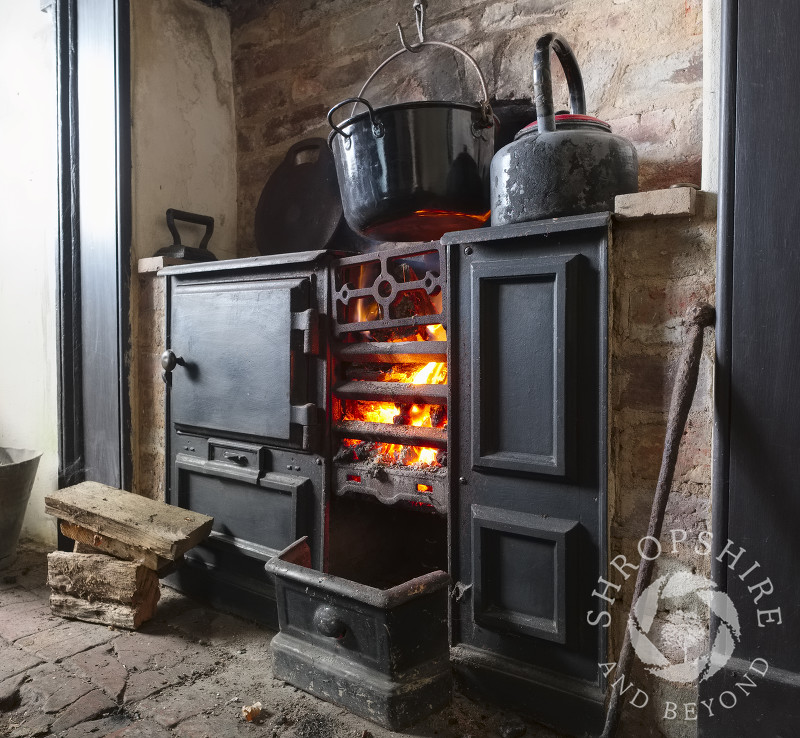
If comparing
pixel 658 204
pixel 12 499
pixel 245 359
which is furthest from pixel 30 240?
pixel 658 204

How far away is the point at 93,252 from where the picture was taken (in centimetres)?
304

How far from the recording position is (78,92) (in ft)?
10.1

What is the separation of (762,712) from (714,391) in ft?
2.43

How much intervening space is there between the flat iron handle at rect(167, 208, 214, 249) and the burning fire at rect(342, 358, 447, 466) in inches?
52.9

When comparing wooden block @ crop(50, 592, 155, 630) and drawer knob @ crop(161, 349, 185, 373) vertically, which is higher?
drawer knob @ crop(161, 349, 185, 373)

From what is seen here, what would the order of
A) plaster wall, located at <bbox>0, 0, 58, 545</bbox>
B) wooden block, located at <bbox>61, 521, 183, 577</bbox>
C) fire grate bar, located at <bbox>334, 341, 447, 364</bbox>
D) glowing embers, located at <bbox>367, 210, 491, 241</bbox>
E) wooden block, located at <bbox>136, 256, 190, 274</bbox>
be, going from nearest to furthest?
fire grate bar, located at <bbox>334, 341, 447, 364</bbox> → glowing embers, located at <bbox>367, 210, 491, 241</bbox> → wooden block, located at <bbox>61, 521, 183, 577</bbox> → wooden block, located at <bbox>136, 256, 190, 274</bbox> → plaster wall, located at <bbox>0, 0, 58, 545</bbox>

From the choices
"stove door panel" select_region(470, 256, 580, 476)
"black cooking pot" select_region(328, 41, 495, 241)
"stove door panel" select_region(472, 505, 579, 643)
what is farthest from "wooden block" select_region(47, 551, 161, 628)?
"black cooking pot" select_region(328, 41, 495, 241)

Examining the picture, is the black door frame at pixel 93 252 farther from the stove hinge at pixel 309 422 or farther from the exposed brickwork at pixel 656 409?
the exposed brickwork at pixel 656 409

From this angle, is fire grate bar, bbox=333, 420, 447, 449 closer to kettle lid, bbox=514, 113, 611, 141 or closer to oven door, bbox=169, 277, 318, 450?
oven door, bbox=169, 277, 318, 450

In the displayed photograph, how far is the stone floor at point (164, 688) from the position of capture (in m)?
1.79

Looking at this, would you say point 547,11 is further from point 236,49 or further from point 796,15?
point 236,49

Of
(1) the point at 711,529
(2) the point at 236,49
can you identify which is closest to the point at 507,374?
(1) the point at 711,529

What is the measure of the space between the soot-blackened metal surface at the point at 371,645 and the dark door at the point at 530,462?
11 centimetres

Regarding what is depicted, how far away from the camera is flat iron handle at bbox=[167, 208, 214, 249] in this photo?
9.78 ft
